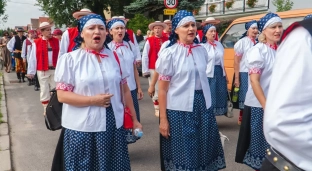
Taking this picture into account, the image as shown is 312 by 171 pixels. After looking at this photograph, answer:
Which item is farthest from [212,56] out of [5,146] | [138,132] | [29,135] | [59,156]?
[59,156]

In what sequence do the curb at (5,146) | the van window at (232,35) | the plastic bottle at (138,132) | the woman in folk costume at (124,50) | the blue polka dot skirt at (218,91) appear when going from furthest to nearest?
the van window at (232,35), the blue polka dot skirt at (218,91), the woman in folk costume at (124,50), the curb at (5,146), the plastic bottle at (138,132)

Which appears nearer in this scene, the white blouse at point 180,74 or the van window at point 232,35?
the white blouse at point 180,74

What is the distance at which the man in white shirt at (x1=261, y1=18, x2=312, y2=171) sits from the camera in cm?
122

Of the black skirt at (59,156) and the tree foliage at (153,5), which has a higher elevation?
the tree foliage at (153,5)

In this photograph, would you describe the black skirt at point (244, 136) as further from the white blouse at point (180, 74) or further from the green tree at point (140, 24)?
the green tree at point (140, 24)

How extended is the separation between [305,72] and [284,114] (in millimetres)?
160

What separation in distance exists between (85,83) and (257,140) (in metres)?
1.90

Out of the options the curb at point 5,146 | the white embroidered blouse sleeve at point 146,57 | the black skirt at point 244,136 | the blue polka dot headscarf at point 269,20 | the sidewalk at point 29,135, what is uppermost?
the blue polka dot headscarf at point 269,20

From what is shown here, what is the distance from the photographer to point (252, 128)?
3719mm

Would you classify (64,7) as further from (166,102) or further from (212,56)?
(166,102)

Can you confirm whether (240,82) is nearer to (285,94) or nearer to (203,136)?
(203,136)

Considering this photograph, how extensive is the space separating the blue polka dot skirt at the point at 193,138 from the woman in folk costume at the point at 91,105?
2.13 ft

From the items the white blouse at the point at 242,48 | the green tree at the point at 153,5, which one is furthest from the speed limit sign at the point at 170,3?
the green tree at the point at 153,5

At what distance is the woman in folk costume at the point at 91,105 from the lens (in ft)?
9.12
